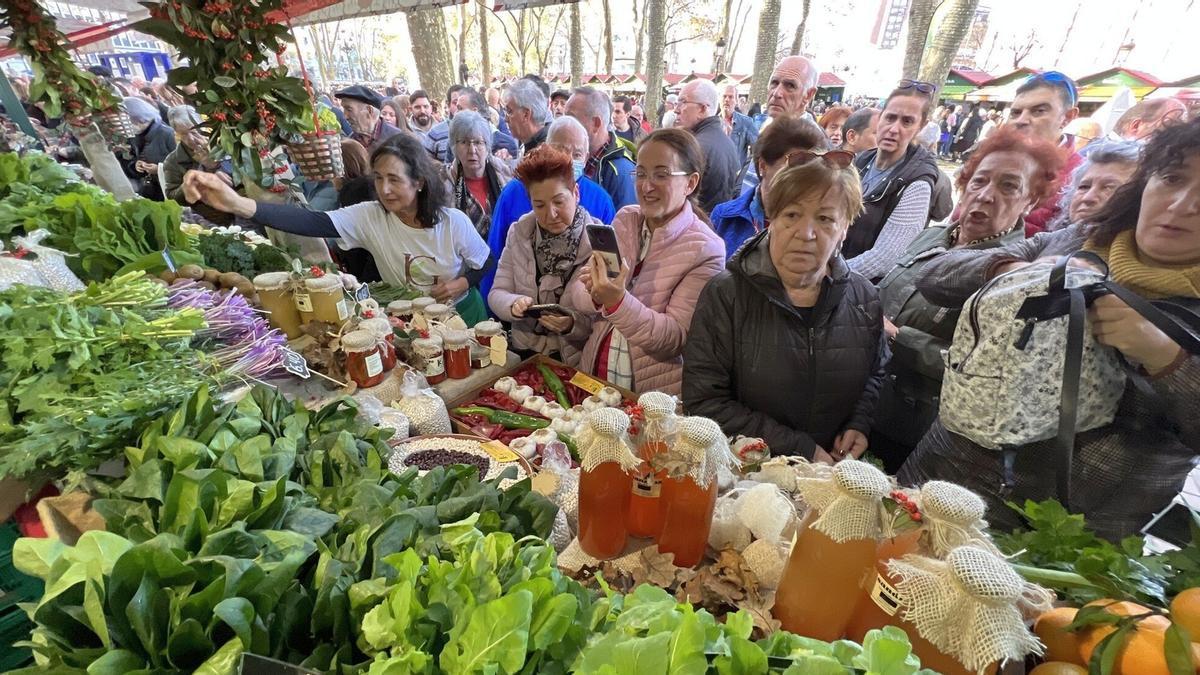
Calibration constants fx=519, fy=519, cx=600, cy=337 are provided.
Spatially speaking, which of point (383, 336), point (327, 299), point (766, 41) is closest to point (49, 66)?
point (327, 299)

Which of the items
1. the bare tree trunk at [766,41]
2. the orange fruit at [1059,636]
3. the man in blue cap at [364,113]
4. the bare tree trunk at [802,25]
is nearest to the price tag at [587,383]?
A: the orange fruit at [1059,636]

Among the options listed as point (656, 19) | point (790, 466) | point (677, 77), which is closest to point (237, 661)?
point (790, 466)

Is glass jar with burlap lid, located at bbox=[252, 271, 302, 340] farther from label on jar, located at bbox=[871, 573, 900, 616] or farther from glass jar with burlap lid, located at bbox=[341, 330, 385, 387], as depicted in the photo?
label on jar, located at bbox=[871, 573, 900, 616]

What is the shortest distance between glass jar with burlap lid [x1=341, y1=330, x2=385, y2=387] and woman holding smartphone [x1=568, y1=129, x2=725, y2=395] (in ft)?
2.75

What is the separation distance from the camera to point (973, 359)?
1.38 meters

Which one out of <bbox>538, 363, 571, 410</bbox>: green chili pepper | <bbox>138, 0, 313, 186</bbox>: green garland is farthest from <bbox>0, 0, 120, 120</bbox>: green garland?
<bbox>538, 363, 571, 410</bbox>: green chili pepper

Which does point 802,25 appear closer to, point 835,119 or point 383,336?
point 835,119

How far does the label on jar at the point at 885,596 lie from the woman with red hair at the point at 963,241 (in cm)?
127

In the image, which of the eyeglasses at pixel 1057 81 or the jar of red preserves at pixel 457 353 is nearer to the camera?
the jar of red preserves at pixel 457 353

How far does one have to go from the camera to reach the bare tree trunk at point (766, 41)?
10719mm

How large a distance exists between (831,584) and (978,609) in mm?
222

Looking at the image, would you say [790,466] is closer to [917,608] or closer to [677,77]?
[917,608]

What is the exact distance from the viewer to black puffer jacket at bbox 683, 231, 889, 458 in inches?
69.7

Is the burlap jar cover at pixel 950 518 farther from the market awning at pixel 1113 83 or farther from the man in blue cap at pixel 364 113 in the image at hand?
the market awning at pixel 1113 83
